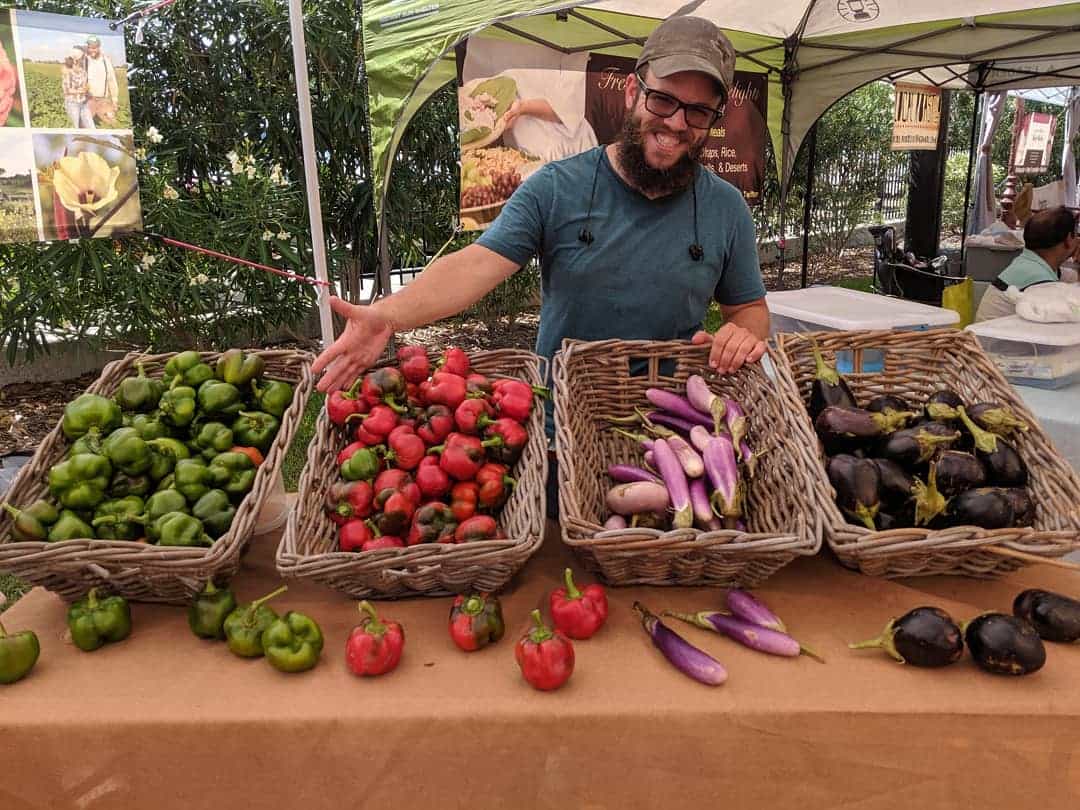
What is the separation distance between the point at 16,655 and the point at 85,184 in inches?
126

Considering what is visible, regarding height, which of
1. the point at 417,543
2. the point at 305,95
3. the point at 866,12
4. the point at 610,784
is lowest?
the point at 610,784

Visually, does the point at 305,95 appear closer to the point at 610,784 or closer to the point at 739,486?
the point at 739,486

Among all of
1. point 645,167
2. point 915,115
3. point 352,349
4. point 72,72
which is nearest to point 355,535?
point 352,349

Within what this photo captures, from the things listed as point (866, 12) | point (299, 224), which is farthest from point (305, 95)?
point (866, 12)

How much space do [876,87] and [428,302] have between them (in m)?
15.8

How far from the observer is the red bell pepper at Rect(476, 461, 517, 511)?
1.63m

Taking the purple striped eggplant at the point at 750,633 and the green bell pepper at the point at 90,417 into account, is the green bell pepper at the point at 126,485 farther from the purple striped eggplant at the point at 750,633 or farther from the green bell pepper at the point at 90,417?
the purple striped eggplant at the point at 750,633

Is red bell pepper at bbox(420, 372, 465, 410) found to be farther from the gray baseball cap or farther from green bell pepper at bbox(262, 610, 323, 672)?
the gray baseball cap

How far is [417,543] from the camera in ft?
5.02

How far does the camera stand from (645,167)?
2242 mm

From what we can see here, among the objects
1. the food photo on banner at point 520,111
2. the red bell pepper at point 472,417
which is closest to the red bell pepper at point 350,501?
the red bell pepper at point 472,417

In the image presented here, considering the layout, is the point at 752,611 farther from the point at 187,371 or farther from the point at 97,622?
the point at 187,371

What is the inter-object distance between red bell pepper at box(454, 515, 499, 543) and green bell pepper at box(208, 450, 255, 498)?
1.54 ft

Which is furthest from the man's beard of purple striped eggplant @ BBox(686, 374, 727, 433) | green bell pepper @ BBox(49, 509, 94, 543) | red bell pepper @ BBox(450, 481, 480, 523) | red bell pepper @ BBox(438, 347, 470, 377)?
green bell pepper @ BBox(49, 509, 94, 543)
